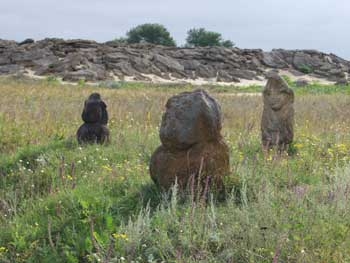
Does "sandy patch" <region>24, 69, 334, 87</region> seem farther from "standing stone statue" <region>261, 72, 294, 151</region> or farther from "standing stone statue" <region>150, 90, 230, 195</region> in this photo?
"standing stone statue" <region>150, 90, 230, 195</region>

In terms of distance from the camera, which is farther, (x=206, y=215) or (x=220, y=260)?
(x=206, y=215)

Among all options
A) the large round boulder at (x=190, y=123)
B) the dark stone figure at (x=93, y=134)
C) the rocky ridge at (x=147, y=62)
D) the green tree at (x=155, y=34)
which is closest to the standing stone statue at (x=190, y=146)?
the large round boulder at (x=190, y=123)

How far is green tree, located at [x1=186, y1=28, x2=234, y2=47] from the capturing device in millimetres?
57647

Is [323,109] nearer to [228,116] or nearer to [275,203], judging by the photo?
[228,116]

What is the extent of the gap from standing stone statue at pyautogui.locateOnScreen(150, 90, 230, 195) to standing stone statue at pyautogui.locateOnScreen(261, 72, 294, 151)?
9.59 ft

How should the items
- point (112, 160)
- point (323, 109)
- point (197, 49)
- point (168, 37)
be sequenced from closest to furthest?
point (112, 160)
point (323, 109)
point (197, 49)
point (168, 37)

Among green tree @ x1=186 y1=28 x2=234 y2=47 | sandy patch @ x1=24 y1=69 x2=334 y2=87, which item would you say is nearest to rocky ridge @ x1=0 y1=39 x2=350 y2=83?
sandy patch @ x1=24 y1=69 x2=334 y2=87

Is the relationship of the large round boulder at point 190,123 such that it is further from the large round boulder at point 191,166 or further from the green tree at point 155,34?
the green tree at point 155,34

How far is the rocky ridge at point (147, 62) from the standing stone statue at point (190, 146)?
21.1m

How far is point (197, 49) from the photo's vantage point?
38.0 metres

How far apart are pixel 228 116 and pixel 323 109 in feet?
9.55

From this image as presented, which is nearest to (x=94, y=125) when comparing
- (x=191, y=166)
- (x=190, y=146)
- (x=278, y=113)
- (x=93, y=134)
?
(x=93, y=134)

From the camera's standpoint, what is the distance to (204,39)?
5778cm

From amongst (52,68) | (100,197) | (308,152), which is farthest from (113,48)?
(100,197)
